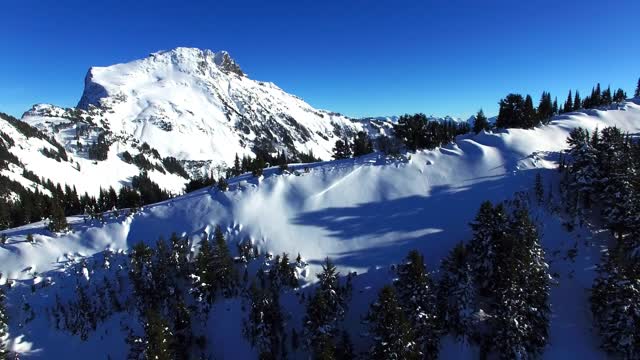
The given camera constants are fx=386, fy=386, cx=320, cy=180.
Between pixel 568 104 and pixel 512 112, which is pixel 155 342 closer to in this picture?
pixel 512 112

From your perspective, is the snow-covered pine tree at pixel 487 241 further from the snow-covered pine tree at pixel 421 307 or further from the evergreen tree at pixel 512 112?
the evergreen tree at pixel 512 112

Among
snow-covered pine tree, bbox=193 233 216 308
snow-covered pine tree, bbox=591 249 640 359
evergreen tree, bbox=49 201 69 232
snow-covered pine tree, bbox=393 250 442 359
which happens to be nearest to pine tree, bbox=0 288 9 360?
evergreen tree, bbox=49 201 69 232

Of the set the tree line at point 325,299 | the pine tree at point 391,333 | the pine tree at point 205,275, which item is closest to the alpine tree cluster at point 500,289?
the tree line at point 325,299

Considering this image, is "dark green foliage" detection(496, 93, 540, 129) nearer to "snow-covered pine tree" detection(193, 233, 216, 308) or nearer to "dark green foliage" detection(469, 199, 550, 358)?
"dark green foliage" detection(469, 199, 550, 358)

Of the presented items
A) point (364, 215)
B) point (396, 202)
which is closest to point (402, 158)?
point (396, 202)

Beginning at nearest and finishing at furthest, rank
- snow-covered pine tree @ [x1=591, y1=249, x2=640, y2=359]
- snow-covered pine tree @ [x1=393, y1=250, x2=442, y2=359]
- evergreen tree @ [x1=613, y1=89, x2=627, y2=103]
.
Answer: snow-covered pine tree @ [x1=591, y1=249, x2=640, y2=359] < snow-covered pine tree @ [x1=393, y1=250, x2=442, y2=359] < evergreen tree @ [x1=613, y1=89, x2=627, y2=103]

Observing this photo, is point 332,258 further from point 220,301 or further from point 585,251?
point 585,251

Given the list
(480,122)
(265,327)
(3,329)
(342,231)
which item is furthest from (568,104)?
(3,329)
